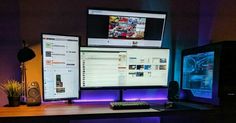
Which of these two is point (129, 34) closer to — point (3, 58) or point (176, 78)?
point (176, 78)

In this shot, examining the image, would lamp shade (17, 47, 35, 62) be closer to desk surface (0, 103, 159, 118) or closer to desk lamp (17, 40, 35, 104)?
desk lamp (17, 40, 35, 104)

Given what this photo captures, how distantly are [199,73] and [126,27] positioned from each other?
2.35 ft

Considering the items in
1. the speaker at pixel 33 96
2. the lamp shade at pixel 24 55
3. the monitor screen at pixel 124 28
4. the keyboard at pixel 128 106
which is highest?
the monitor screen at pixel 124 28

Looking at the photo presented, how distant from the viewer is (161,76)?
2102mm

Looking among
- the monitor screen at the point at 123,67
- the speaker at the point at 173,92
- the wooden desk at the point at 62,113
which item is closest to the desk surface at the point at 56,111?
the wooden desk at the point at 62,113

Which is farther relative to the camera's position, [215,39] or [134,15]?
[215,39]

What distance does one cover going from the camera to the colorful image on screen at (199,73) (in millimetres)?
1803

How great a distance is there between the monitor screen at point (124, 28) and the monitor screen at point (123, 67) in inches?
4.8

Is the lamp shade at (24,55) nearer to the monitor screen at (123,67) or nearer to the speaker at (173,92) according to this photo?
the monitor screen at (123,67)

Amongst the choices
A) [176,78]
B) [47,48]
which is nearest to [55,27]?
[47,48]

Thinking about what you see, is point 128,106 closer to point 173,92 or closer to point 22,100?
point 173,92

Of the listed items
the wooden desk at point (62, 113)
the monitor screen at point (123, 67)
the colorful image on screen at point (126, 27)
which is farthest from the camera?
the colorful image on screen at point (126, 27)

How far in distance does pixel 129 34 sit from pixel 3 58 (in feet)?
3.49

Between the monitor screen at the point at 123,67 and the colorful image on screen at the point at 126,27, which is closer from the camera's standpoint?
the monitor screen at the point at 123,67
